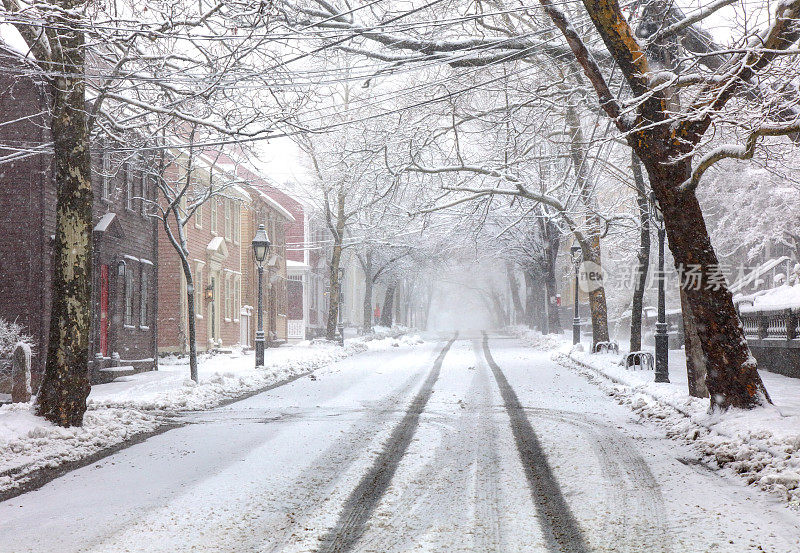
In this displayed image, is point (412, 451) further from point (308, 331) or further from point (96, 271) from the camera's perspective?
point (308, 331)

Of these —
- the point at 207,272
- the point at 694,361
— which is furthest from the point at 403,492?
the point at 207,272

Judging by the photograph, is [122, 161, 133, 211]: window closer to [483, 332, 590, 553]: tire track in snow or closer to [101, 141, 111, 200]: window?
[101, 141, 111, 200]: window

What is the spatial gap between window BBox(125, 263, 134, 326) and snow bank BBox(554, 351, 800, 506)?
14041 mm

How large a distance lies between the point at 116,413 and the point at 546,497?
727cm

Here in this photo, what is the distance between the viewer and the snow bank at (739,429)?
7.20 m

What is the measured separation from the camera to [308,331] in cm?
5238

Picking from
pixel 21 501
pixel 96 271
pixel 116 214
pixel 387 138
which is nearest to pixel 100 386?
pixel 96 271

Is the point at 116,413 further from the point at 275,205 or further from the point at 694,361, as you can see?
the point at 275,205

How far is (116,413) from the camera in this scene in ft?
38.1

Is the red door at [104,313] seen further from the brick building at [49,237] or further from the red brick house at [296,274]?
the red brick house at [296,274]

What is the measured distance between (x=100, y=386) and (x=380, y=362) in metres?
9.29

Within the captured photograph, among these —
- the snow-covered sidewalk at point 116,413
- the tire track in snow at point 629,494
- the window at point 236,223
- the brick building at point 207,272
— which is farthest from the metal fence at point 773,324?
the window at point 236,223

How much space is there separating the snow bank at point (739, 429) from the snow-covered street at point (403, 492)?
239mm

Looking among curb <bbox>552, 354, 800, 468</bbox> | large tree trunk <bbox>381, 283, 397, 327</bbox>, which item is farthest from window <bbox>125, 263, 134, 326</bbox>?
large tree trunk <bbox>381, 283, 397, 327</bbox>
